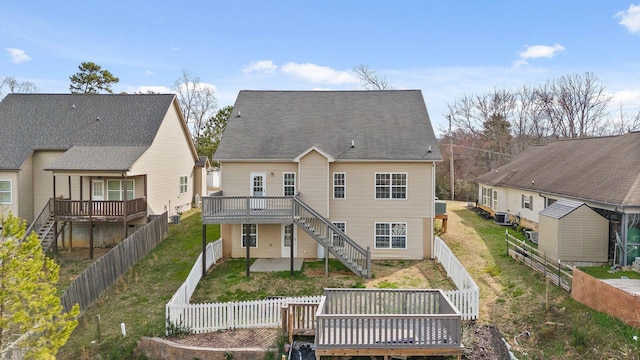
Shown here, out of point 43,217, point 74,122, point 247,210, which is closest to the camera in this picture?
point 247,210

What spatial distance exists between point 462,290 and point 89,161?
18849 millimetres

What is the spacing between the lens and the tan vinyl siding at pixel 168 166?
22634 mm

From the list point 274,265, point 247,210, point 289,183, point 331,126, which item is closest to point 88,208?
point 247,210

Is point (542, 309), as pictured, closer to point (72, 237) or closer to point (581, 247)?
point (581, 247)

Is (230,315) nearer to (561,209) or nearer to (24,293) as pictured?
(24,293)

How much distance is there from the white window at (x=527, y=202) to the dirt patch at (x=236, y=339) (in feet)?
59.4

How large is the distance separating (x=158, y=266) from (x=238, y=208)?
4609 millimetres

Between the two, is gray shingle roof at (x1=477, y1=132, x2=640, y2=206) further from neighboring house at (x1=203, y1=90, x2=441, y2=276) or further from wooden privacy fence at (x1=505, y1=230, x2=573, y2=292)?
neighboring house at (x1=203, y1=90, x2=441, y2=276)

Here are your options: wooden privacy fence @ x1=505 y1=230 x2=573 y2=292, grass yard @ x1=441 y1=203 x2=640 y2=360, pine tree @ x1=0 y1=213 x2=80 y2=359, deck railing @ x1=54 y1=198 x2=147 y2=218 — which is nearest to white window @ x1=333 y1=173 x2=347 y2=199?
grass yard @ x1=441 y1=203 x2=640 y2=360

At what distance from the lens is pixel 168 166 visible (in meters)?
25.2

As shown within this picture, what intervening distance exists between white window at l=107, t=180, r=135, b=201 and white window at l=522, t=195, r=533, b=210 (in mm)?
23113

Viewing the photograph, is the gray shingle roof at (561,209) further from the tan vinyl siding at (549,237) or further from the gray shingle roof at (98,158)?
the gray shingle roof at (98,158)

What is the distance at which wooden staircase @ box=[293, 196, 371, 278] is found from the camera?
1656cm

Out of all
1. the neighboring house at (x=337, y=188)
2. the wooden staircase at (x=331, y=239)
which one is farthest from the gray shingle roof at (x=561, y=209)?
the wooden staircase at (x=331, y=239)
